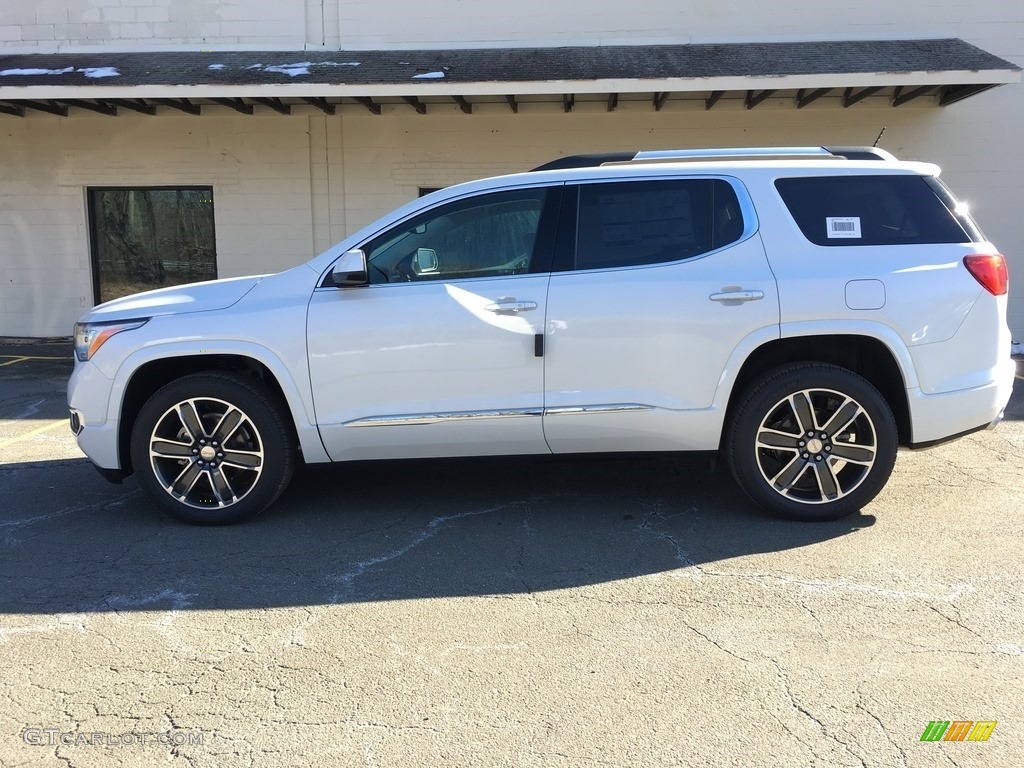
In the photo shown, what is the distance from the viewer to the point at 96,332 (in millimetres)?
4590

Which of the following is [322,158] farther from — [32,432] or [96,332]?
[96,332]

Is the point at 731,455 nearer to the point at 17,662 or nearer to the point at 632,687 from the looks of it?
the point at 632,687

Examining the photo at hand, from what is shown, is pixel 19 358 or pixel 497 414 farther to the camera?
pixel 19 358

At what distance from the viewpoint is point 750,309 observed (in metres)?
4.39

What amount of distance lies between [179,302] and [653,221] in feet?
8.82

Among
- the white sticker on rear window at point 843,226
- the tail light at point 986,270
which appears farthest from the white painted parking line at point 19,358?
the tail light at point 986,270

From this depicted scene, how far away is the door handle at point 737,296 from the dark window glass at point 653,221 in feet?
0.92

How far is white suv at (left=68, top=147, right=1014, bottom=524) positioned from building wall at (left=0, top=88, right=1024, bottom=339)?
268 inches

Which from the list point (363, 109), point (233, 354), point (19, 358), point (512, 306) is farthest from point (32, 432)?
point (363, 109)

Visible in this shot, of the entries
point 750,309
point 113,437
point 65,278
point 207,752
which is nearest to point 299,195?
point 65,278

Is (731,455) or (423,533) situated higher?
(731,455)

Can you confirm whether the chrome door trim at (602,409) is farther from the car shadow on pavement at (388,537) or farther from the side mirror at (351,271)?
the side mirror at (351,271)

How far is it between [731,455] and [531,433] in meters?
1.11

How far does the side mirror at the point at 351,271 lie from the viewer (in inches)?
172
